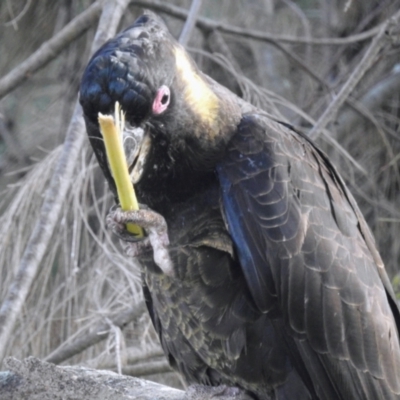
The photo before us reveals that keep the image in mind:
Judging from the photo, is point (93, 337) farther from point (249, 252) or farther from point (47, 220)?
point (249, 252)

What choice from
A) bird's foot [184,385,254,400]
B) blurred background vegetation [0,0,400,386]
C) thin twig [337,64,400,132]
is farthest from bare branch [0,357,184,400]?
thin twig [337,64,400,132]

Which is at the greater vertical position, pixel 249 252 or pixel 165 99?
pixel 165 99

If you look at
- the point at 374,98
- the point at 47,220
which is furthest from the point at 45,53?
the point at 374,98

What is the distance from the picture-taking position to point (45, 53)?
4156mm

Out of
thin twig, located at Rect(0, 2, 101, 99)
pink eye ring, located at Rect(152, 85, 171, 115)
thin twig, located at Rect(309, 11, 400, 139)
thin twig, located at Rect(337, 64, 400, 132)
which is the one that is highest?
thin twig, located at Rect(0, 2, 101, 99)

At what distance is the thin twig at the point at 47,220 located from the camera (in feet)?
11.7

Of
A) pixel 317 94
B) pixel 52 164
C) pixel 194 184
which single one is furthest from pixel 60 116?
pixel 194 184

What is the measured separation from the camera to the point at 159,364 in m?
4.22

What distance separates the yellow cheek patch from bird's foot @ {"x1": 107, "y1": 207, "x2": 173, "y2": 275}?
0.44 meters

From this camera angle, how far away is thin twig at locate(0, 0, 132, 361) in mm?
3557

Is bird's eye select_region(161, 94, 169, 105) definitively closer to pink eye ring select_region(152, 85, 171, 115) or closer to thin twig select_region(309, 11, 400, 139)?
pink eye ring select_region(152, 85, 171, 115)

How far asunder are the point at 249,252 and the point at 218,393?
65cm

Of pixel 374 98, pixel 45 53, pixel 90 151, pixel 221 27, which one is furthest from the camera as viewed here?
pixel 374 98

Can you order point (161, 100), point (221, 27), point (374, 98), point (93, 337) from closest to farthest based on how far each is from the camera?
point (161, 100)
point (93, 337)
point (221, 27)
point (374, 98)
